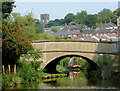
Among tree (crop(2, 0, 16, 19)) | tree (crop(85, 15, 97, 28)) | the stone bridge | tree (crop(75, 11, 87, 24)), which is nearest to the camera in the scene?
tree (crop(2, 0, 16, 19))

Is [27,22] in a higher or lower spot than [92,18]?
lower

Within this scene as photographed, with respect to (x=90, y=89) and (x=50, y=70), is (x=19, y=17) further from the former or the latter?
(x=90, y=89)

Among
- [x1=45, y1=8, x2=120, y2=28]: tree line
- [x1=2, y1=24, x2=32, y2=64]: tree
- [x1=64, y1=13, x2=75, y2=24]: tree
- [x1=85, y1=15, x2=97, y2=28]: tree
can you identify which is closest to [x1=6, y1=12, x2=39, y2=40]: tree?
[x1=2, y1=24, x2=32, y2=64]: tree

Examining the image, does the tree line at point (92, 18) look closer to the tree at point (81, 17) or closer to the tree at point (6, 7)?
the tree at point (81, 17)

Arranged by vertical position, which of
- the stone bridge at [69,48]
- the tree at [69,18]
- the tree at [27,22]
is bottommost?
the stone bridge at [69,48]

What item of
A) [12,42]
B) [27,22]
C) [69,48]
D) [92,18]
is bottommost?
[69,48]

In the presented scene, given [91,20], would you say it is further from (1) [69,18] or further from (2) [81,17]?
(1) [69,18]

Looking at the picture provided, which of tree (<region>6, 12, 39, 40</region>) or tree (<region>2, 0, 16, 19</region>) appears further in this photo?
tree (<region>6, 12, 39, 40</region>)

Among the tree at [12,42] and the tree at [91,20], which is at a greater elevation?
the tree at [91,20]

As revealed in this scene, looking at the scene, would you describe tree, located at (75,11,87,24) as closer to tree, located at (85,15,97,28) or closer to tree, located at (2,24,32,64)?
tree, located at (85,15,97,28)

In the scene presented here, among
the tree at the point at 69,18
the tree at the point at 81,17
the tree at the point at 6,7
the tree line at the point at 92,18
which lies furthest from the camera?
the tree at the point at 69,18

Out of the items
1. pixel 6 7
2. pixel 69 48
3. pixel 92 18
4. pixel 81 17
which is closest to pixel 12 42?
pixel 6 7

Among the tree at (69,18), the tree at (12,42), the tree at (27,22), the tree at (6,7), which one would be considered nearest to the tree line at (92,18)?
the tree at (69,18)

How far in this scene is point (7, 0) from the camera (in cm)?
3441
